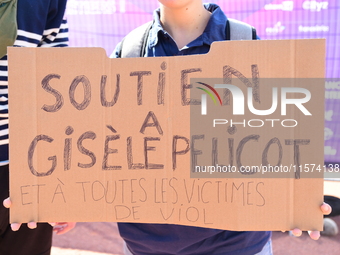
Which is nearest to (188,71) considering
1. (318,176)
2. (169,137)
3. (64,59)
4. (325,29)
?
(169,137)

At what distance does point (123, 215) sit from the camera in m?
1.34

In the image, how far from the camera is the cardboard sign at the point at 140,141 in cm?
127

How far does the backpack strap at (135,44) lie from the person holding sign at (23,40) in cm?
33

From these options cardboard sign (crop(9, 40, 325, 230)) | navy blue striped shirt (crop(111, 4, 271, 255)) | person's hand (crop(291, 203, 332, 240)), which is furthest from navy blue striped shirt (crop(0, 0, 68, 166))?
person's hand (crop(291, 203, 332, 240))

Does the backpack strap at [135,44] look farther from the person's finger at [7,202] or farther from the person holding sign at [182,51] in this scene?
the person's finger at [7,202]

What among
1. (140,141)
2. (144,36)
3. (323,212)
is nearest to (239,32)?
(144,36)

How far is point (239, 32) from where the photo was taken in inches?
54.9

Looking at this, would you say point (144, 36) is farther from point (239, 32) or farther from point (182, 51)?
point (239, 32)

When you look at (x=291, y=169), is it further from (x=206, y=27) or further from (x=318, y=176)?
(x=206, y=27)

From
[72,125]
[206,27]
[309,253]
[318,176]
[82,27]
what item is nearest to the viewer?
[318,176]

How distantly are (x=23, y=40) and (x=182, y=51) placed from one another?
2.06 feet

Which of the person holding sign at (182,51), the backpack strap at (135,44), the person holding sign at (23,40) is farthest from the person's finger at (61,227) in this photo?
the backpack strap at (135,44)

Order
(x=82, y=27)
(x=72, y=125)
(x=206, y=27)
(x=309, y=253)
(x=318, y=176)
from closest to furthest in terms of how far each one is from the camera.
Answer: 1. (x=318, y=176)
2. (x=72, y=125)
3. (x=206, y=27)
4. (x=309, y=253)
5. (x=82, y=27)

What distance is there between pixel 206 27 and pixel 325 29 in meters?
2.22
